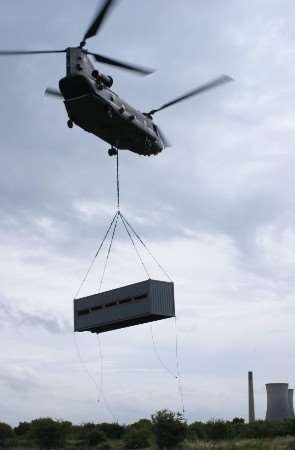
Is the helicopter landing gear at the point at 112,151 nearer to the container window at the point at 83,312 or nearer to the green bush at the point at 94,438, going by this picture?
the container window at the point at 83,312

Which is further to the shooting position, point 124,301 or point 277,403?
point 277,403

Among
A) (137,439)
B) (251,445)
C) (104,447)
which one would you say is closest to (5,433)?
(104,447)

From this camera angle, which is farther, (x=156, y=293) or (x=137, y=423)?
(x=137, y=423)

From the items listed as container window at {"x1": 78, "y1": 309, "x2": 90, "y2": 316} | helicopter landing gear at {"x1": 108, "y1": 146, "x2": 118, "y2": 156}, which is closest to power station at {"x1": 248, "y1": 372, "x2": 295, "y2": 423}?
container window at {"x1": 78, "y1": 309, "x2": 90, "y2": 316}

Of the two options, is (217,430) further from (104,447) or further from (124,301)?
(124,301)

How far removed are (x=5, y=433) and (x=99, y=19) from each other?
50.6 m

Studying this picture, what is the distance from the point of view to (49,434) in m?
60.6

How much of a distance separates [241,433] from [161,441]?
12.7 m

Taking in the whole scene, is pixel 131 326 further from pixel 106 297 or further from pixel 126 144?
pixel 126 144

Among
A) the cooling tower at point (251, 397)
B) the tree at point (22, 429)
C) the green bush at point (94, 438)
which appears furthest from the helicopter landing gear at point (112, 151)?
the cooling tower at point (251, 397)

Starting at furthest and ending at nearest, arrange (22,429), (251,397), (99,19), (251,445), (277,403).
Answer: (251,397)
(277,403)
(22,429)
(251,445)
(99,19)

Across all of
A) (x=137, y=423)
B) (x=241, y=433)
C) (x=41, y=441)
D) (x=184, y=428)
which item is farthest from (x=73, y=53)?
(x=137, y=423)

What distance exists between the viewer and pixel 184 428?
55375 mm

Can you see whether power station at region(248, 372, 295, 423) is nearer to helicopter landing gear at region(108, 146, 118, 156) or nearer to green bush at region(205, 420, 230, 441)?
green bush at region(205, 420, 230, 441)
